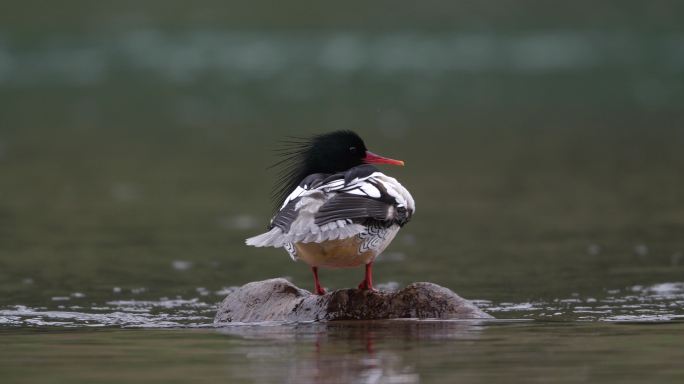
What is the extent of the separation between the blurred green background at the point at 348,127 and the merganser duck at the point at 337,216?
2.07 metres

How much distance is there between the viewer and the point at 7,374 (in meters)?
7.38

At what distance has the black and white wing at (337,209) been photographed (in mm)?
8594

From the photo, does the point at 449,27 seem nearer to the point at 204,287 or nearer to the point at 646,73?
the point at 646,73

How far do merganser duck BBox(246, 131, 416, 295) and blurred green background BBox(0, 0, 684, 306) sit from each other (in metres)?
2.07

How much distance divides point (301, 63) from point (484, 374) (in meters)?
42.1

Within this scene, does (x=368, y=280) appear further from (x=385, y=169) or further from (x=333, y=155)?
(x=385, y=169)

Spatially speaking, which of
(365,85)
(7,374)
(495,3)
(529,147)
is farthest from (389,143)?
(495,3)

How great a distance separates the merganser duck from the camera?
8609 millimetres

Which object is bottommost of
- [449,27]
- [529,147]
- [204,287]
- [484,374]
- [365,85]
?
[484,374]

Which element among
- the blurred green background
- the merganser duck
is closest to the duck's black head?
the merganser duck

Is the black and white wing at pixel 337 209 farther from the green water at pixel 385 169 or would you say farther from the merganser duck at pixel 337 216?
the green water at pixel 385 169

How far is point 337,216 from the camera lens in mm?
8617

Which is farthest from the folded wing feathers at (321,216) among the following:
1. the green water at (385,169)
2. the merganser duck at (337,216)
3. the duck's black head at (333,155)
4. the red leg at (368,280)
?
the duck's black head at (333,155)

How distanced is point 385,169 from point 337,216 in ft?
39.0
